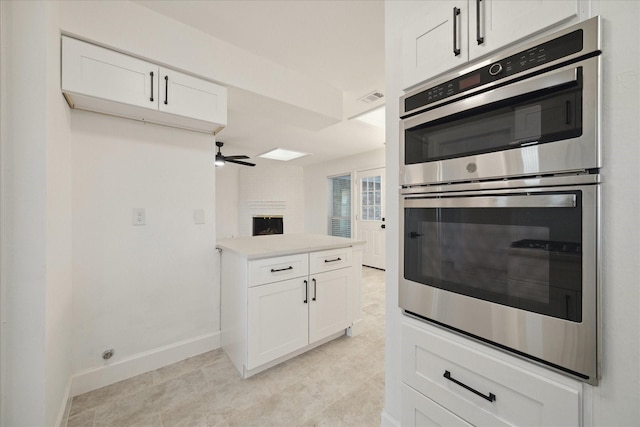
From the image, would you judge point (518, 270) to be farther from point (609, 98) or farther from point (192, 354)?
point (192, 354)

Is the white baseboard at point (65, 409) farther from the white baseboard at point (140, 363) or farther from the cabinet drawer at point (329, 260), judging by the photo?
the cabinet drawer at point (329, 260)

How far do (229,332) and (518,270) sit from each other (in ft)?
6.55

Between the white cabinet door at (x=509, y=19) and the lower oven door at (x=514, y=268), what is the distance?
495 millimetres

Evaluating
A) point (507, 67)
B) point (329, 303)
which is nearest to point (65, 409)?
point (329, 303)

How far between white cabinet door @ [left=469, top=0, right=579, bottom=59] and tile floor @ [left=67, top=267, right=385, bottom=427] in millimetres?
1886

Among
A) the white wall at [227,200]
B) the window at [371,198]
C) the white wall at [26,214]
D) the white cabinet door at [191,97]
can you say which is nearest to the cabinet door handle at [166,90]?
the white cabinet door at [191,97]

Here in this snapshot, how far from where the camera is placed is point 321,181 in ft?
21.7

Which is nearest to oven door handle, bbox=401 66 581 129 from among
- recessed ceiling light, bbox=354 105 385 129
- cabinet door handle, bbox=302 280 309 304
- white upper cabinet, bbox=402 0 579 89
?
white upper cabinet, bbox=402 0 579 89

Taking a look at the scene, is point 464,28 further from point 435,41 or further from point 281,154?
point 281,154

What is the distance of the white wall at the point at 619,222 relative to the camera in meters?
0.65

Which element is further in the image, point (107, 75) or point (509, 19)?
point (107, 75)

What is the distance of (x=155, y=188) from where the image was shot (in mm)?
1954

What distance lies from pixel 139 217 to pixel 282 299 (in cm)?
122

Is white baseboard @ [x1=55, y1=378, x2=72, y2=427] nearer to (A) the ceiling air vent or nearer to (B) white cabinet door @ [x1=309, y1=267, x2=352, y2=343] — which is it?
(B) white cabinet door @ [x1=309, y1=267, x2=352, y2=343]
